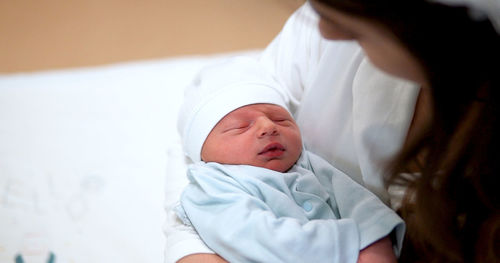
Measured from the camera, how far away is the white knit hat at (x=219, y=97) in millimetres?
796

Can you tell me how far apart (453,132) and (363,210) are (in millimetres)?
198

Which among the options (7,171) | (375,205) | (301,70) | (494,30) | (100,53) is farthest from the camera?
→ (100,53)

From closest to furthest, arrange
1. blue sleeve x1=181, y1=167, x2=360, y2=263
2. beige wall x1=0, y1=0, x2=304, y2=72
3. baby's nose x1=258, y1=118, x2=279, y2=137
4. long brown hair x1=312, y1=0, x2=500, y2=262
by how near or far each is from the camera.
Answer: long brown hair x1=312, y1=0, x2=500, y2=262 < blue sleeve x1=181, y1=167, x2=360, y2=263 < baby's nose x1=258, y1=118, x2=279, y2=137 < beige wall x1=0, y1=0, x2=304, y2=72

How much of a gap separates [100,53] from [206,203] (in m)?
1.13

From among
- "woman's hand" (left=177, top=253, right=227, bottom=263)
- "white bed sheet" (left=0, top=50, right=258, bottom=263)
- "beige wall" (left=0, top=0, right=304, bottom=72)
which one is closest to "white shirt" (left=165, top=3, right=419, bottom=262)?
"woman's hand" (left=177, top=253, right=227, bottom=263)

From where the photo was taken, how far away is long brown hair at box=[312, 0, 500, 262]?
0.43 meters

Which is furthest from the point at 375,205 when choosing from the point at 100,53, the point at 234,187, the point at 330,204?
the point at 100,53

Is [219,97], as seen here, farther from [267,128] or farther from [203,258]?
[203,258]

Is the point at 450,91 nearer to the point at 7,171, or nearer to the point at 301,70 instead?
the point at 301,70

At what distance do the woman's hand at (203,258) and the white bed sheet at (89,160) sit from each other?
0.19 metres

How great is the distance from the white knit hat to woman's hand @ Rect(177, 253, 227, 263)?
20 cm

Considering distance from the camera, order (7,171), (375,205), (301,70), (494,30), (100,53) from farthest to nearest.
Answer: (100,53), (7,171), (301,70), (375,205), (494,30)

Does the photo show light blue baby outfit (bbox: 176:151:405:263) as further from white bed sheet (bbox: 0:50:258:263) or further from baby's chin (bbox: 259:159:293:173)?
white bed sheet (bbox: 0:50:258:263)

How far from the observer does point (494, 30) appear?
1.44 feet
